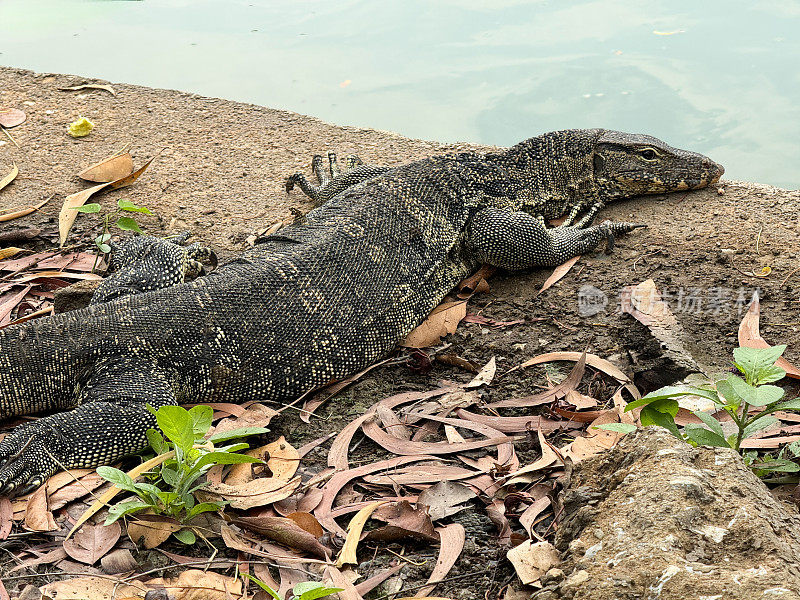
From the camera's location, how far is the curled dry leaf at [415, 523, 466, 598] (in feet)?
10.4


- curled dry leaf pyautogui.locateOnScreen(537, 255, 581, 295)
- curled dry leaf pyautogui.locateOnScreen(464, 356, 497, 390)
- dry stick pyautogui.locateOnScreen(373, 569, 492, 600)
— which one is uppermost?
curled dry leaf pyautogui.locateOnScreen(537, 255, 581, 295)

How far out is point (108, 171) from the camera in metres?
6.91

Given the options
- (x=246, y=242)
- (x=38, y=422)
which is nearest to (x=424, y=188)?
(x=246, y=242)

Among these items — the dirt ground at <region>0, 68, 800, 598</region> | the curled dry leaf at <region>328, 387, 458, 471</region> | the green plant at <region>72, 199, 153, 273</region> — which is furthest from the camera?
the green plant at <region>72, 199, 153, 273</region>

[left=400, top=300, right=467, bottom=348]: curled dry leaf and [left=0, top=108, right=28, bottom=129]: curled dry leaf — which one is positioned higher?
[left=0, top=108, right=28, bottom=129]: curled dry leaf

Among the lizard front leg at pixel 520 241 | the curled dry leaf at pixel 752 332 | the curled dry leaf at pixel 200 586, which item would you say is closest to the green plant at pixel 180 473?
the curled dry leaf at pixel 200 586

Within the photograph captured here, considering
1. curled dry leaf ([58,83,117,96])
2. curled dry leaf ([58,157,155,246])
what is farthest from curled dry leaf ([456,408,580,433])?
curled dry leaf ([58,83,117,96])

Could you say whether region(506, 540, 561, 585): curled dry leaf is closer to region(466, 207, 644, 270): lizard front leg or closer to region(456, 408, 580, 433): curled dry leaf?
region(456, 408, 580, 433): curled dry leaf

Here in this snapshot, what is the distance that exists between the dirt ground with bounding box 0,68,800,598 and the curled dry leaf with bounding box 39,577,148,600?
4.13 feet

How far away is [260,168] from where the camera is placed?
7324 mm

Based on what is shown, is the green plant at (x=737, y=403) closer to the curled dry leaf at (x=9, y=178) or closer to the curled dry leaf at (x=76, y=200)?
the curled dry leaf at (x=76, y=200)

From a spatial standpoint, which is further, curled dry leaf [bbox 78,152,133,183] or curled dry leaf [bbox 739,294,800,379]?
curled dry leaf [bbox 78,152,133,183]

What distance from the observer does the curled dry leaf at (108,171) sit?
6.89 meters

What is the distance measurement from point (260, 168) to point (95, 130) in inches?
74.6
